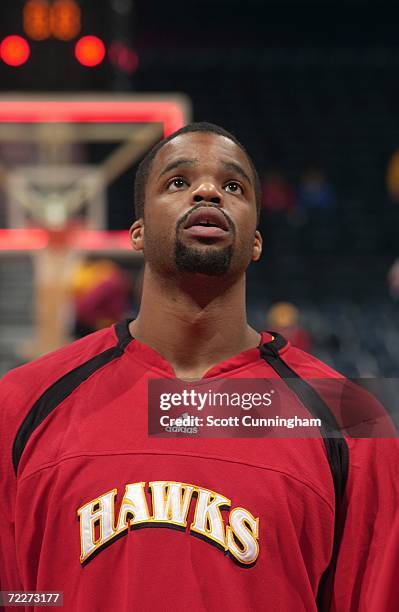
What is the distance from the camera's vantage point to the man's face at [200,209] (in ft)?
6.02

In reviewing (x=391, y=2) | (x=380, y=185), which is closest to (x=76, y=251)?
(x=380, y=185)

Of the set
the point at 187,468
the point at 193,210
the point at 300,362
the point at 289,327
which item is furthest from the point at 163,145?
the point at 289,327

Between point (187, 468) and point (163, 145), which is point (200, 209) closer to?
point (163, 145)

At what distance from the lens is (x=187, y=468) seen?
1.75 m

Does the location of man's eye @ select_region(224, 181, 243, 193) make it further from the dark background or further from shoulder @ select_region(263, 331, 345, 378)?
the dark background

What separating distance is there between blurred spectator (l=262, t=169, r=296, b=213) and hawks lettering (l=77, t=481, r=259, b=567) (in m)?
10.8

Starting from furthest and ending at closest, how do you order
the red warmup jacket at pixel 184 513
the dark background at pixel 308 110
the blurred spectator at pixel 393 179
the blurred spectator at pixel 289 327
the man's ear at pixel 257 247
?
1. the blurred spectator at pixel 393 179
2. the dark background at pixel 308 110
3. the blurred spectator at pixel 289 327
4. the man's ear at pixel 257 247
5. the red warmup jacket at pixel 184 513

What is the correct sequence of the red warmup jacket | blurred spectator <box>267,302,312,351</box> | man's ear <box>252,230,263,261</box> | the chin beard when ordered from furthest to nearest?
blurred spectator <box>267,302,312,351</box>
man's ear <box>252,230,263,261</box>
the chin beard
the red warmup jacket

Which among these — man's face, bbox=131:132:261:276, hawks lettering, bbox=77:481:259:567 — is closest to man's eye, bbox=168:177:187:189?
man's face, bbox=131:132:261:276

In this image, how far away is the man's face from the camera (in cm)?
184

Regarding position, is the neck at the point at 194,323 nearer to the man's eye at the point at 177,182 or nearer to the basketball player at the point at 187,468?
the basketball player at the point at 187,468

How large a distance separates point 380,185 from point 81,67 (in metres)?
8.04

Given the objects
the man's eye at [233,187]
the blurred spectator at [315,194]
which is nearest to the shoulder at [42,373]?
the man's eye at [233,187]

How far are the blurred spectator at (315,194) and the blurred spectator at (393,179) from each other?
0.75 metres
